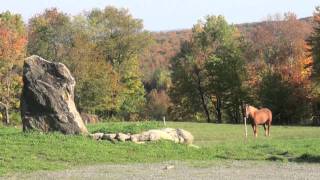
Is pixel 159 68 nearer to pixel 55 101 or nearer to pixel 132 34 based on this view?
pixel 132 34

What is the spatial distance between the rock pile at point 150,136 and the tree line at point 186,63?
135ft

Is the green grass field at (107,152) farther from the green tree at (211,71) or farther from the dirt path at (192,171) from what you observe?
the green tree at (211,71)

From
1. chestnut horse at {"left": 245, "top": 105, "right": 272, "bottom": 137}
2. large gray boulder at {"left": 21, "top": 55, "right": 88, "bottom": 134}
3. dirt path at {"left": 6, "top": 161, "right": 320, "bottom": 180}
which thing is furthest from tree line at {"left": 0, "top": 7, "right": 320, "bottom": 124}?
dirt path at {"left": 6, "top": 161, "right": 320, "bottom": 180}

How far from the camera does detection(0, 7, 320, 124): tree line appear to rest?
7200cm

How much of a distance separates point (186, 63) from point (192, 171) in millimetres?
63482

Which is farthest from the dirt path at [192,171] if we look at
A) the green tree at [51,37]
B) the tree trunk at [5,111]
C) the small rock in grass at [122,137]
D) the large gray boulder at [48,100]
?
the green tree at [51,37]

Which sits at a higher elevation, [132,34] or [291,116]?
[132,34]

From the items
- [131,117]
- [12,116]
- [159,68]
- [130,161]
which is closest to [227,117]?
[131,117]

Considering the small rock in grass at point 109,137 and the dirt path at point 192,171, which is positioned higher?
the small rock in grass at point 109,137

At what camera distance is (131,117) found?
286ft

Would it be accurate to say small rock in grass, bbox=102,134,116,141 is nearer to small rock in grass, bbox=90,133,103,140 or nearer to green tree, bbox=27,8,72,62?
small rock in grass, bbox=90,133,103,140

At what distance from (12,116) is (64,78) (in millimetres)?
42769

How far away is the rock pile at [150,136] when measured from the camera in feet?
88.0

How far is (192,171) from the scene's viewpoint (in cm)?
1997
